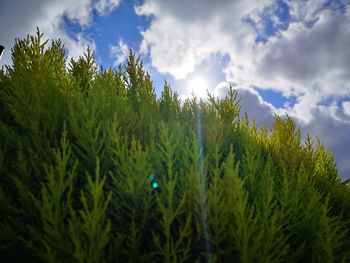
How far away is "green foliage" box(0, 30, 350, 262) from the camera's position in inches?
116

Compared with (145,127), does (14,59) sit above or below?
above

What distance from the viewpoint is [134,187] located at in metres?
3.32

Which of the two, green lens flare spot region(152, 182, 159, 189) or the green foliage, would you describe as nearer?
the green foliage

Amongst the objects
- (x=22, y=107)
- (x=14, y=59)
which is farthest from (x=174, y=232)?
(x=14, y=59)

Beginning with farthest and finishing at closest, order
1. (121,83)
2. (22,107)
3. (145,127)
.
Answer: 1. (121,83)
2. (145,127)
3. (22,107)

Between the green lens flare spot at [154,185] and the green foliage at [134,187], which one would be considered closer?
the green foliage at [134,187]

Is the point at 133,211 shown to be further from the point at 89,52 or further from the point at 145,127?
the point at 89,52

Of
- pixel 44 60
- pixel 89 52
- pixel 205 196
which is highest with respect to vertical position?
pixel 89 52

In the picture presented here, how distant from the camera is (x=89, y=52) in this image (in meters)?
7.15

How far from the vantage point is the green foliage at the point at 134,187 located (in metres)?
2.94

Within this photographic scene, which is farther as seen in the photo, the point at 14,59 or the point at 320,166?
the point at 320,166

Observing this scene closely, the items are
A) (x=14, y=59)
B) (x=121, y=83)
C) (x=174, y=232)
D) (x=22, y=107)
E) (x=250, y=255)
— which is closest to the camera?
(x=250, y=255)

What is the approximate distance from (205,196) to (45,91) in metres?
2.99

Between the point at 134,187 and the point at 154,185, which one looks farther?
the point at 154,185
